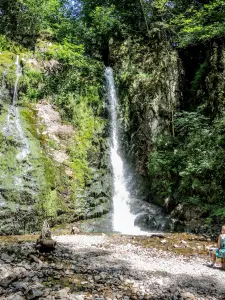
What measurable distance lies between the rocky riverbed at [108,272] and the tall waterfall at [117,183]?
412 centimetres

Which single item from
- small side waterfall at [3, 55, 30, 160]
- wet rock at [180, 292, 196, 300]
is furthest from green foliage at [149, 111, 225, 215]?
small side waterfall at [3, 55, 30, 160]

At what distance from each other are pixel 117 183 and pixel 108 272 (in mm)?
9217

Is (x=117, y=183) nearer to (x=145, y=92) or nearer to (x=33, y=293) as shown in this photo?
(x=145, y=92)

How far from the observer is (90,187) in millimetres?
13375

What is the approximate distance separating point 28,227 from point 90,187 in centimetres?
392

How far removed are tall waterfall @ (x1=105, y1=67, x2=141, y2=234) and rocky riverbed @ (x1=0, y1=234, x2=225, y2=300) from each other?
412 centimetres

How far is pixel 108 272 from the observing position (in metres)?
5.68

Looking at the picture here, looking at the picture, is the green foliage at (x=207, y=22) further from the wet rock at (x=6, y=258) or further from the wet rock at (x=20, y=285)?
the wet rock at (x=20, y=285)

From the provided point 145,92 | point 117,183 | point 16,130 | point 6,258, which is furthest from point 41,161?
point 145,92

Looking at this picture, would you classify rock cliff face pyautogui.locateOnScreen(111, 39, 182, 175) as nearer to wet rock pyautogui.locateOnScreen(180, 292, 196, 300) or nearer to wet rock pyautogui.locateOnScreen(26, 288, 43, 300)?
wet rock pyautogui.locateOnScreen(180, 292, 196, 300)

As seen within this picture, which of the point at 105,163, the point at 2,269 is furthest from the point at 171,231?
the point at 2,269

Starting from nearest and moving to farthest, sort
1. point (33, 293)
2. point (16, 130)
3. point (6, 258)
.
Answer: point (33, 293) → point (6, 258) → point (16, 130)

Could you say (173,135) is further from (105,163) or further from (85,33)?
(85,33)

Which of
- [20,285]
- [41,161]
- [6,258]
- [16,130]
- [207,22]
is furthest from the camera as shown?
[207,22]
